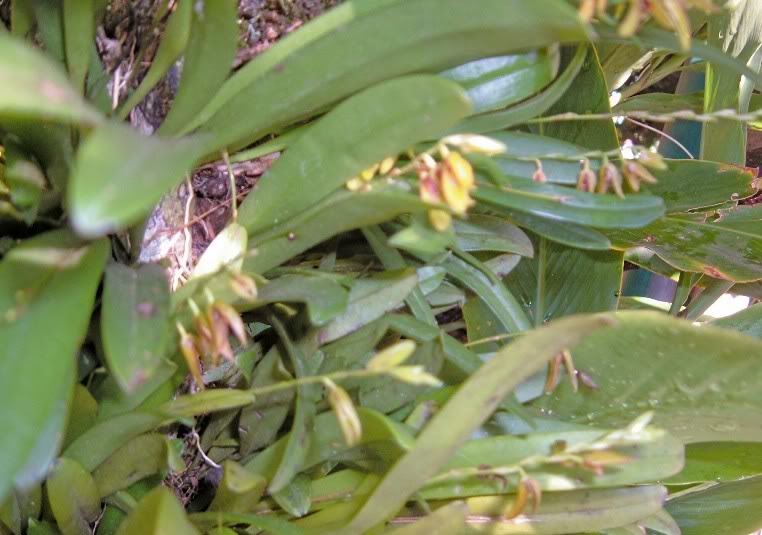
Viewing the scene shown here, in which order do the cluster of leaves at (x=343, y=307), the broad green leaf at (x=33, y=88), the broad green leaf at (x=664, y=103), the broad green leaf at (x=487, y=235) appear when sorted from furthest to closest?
the broad green leaf at (x=664, y=103) < the broad green leaf at (x=487, y=235) < the cluster of leaves at (x=343, y=307) < the broad green leaf at (x=33, y=88)

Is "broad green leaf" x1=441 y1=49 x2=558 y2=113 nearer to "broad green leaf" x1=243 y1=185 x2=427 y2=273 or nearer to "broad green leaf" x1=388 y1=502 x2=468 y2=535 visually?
"broad green leaf" x1=243 y1=185 x2=427 y2=273

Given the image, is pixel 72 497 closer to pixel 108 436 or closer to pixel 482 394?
pixel 108 436

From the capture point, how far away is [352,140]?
1.27 ft

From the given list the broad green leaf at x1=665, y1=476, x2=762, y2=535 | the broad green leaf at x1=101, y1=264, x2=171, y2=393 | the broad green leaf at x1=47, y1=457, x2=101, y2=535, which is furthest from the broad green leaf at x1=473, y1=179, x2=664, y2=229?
the broad green leaf at x1=665, y1=476, x2=762, y2=535

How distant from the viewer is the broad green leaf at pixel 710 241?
661 millimetres

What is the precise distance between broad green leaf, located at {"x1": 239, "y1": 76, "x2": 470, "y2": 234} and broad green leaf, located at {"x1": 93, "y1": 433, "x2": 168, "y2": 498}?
162 mm

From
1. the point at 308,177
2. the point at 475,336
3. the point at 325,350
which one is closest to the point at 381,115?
the point at 308,177

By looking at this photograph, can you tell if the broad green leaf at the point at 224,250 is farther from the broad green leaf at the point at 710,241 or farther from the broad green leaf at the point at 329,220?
the broad green leaf at the point at 710,241

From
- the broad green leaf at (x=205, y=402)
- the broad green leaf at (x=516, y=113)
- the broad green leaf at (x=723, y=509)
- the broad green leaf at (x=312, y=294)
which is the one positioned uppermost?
the broad green leaf at (x=516, y=113)

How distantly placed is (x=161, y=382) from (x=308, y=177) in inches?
6.3

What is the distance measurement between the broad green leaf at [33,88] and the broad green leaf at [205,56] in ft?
0.43

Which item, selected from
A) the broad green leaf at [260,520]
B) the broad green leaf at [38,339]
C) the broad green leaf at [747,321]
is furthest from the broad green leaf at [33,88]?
the broad green leaf at [747,321]

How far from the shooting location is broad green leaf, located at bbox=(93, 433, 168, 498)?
466 millimetres

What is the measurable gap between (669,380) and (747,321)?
0.30 meters
